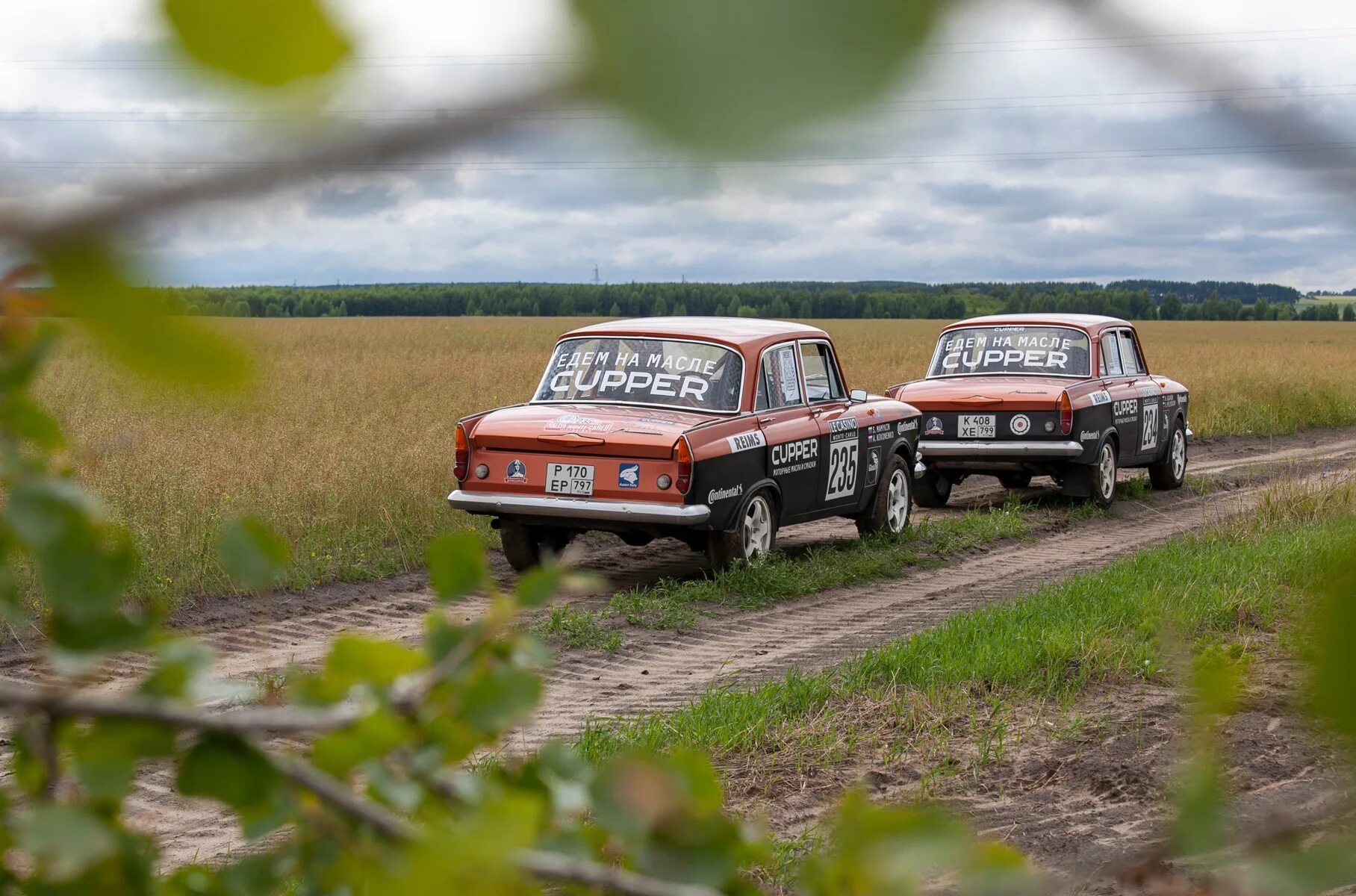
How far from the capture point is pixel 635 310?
3.04 ft

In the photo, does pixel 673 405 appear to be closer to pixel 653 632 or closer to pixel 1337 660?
pixel 653 632

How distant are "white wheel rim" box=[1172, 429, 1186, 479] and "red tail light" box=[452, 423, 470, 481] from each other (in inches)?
323

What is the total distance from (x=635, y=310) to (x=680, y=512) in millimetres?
6606

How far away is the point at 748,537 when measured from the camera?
326 inches

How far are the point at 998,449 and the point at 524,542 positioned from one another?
15.3ft

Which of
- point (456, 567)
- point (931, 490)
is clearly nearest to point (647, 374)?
point (931, 490)

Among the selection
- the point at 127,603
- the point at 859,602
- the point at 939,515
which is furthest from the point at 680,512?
the point at 939,515

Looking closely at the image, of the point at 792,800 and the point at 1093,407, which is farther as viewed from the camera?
the point at 1093,407

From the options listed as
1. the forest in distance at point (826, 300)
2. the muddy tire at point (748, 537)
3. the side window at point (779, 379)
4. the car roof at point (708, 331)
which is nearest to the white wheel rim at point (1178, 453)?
the car roof at point (708, 331)

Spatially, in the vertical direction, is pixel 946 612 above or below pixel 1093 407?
below

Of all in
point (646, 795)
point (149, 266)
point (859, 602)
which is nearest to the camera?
point (149, 266)

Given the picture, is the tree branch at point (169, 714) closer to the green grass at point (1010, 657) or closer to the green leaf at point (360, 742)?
the green leaf at point (360, 742)

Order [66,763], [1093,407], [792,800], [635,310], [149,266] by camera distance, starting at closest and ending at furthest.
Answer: [149,266] → [66,763] → [635,310] → [792,800] → [1093,407]

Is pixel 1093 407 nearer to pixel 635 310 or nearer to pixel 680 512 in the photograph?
pixel 680 512
